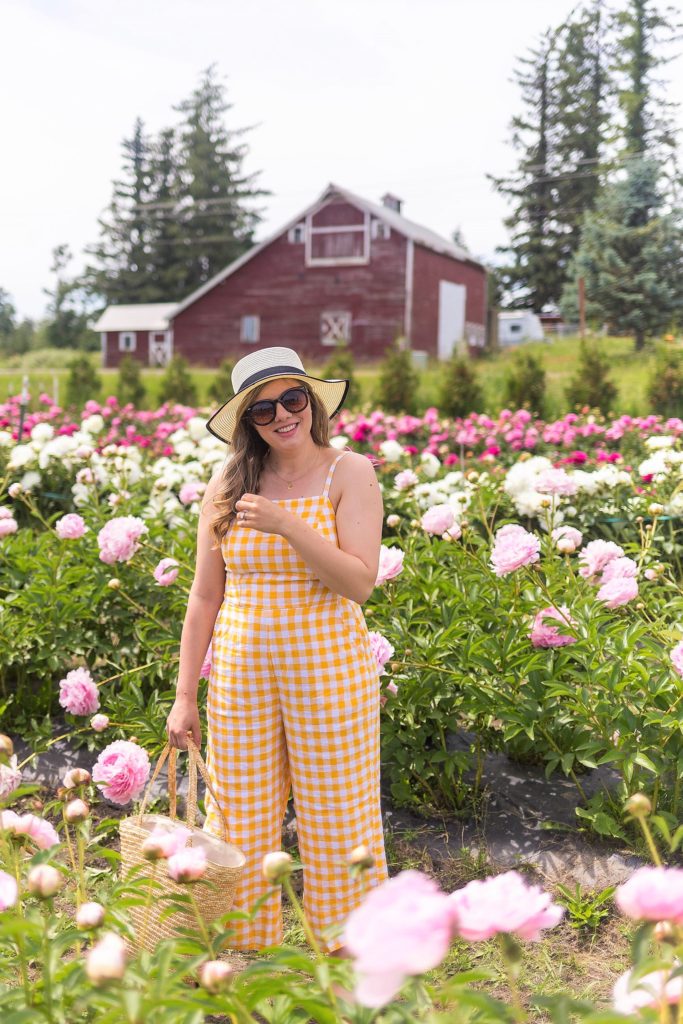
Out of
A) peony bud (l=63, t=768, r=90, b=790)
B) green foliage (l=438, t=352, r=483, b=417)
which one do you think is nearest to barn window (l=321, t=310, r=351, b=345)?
green foliage (l=438, t=352, r=483, b=417)

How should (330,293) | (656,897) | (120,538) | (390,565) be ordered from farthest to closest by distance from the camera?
(330,293)
(120,538)
(390,565)
(656,897)

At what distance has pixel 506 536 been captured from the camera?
266cm

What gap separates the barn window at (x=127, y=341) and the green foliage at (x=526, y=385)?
70.2ft

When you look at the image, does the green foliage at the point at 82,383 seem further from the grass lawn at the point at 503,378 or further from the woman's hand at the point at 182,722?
the woman's hand at the point at 182,722

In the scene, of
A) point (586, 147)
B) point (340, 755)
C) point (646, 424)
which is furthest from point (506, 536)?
point (586, 147)

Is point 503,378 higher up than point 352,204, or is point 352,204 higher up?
point 352,204

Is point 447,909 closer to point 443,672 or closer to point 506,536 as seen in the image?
point 506,536

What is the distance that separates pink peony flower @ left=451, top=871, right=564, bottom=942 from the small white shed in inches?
1483

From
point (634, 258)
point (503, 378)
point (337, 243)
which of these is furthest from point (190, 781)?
point (634, 258)

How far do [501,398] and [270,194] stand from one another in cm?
3022

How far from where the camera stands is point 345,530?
2.20 meters

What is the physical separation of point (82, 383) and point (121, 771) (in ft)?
69.4

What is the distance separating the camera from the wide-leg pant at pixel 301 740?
219cm

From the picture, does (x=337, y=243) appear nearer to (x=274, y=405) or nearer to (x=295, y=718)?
(x=274, y=405)
